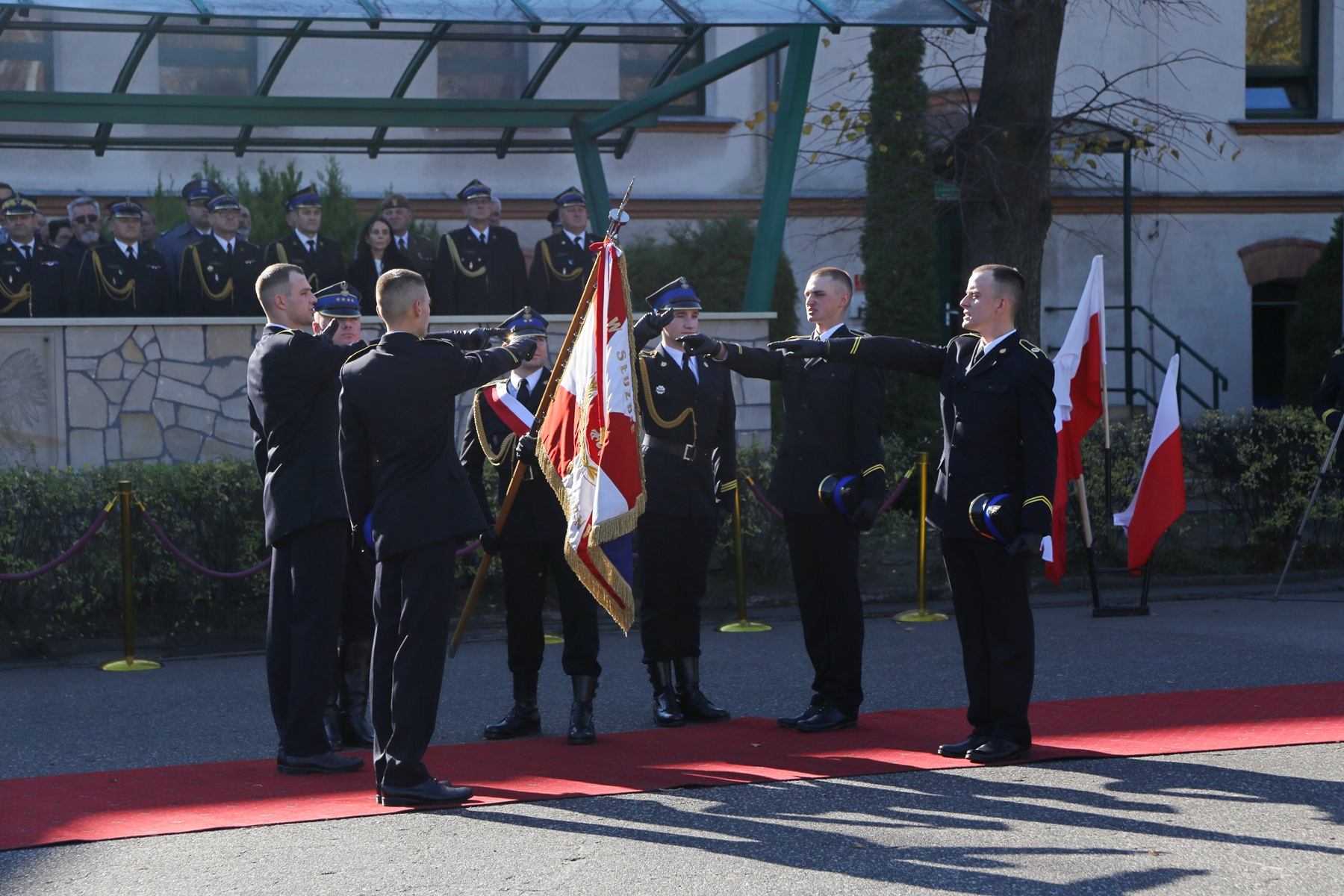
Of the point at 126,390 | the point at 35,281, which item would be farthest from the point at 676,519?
the point at 35,281

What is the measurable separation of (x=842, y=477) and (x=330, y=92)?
40.1 ft

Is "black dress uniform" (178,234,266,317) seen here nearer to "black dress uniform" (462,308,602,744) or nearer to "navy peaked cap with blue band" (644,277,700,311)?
"black dress uniform" (462,308,602,744)

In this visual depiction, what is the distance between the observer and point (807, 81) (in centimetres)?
1134

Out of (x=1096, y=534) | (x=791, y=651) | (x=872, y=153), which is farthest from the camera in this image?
(x=872, y=153)

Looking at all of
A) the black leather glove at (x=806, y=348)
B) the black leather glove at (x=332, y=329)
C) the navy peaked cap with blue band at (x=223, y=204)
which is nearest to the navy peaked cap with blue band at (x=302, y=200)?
the navy peaked cap with blue band at (x=223, y=204)

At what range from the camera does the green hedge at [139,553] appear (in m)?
8.81

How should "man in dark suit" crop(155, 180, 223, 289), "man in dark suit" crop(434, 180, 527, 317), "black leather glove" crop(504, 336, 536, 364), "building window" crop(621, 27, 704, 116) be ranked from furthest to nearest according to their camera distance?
"building window" crop(621, 27, 704, 116) → "man in dark suit" crop(434, 180, 527, 317) → "man in dark suit" crop(155, 180, 223, 289) → "black leather glove" crop(504, 336, 536, 364)

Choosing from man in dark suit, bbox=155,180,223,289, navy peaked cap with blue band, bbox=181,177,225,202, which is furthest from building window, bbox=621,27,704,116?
man in dark suit, bbox=155,180,223,289

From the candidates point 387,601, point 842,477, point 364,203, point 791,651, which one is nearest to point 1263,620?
point 791,651

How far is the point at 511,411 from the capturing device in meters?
6.55

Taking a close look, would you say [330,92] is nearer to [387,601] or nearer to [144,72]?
[144,72]

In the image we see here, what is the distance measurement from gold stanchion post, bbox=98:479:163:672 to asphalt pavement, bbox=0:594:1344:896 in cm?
105

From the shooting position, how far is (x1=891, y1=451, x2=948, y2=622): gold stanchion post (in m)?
9.67

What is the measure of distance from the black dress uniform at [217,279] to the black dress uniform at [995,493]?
6.81 metres
